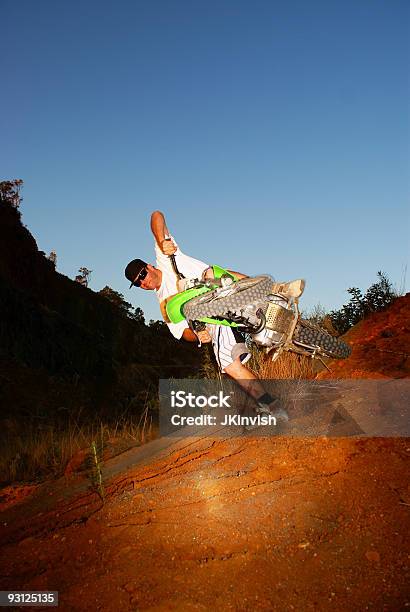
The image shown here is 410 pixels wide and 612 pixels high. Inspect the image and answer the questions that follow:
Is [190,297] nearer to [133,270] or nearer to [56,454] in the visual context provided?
[133,270]

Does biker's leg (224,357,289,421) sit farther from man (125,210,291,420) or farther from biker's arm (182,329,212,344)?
biker's arm (182,329,212,344)

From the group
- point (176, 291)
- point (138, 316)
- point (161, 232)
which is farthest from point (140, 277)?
point (138, 316)

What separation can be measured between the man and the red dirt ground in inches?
20.3

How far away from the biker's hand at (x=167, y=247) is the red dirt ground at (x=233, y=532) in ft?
6.48

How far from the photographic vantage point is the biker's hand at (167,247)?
485 cm

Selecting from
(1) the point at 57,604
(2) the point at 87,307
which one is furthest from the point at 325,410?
(2) the point at 87,307

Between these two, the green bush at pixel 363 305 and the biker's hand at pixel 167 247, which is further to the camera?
the green bush at pixel 363 305

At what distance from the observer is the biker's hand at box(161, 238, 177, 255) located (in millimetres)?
4852

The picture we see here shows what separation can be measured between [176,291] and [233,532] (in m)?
2.44

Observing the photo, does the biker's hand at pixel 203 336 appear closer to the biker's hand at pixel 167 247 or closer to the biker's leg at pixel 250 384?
the biker's leg at pixel 250 384

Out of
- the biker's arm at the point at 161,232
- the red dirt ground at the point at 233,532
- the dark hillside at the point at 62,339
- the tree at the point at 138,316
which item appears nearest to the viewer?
the red dirt ground at the point at 233,532

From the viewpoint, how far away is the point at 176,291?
504 cm

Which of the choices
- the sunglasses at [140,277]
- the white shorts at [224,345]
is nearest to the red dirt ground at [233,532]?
the white shorts at [224,345]

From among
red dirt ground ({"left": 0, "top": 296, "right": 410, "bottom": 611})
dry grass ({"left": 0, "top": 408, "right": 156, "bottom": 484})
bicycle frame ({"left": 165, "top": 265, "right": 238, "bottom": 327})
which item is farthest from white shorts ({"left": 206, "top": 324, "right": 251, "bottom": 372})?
dry grass ({"left": 0, "top": 408, "right": 156, "bottom": 484})
